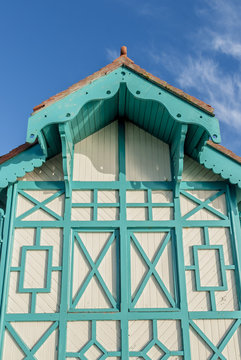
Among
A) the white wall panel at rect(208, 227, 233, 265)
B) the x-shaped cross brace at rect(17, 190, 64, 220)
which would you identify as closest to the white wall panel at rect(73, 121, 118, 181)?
the x-shaped cross brace at rect(17, 190, 64, 220)

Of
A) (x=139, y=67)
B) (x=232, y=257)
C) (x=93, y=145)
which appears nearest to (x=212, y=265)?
(x=232, y=257)

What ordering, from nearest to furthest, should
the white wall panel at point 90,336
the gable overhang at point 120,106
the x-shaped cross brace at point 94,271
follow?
the white wall panel at point 90,336 < the x-shaped cross brace at point 94,271 < the gable overhang at point 120,106

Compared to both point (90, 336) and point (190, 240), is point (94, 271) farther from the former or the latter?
point (190, 240)

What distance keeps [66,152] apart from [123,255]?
2.07 m

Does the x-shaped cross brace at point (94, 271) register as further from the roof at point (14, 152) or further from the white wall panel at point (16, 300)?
the roof at point (14, 152)

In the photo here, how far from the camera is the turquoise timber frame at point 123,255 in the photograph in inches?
235

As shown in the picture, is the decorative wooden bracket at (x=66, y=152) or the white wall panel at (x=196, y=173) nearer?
the decorative wooden bracket at (x=66, y=152)

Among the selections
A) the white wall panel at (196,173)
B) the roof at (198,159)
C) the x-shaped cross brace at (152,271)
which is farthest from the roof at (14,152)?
the white wall panel at (196,173)

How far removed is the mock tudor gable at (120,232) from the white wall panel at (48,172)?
23 mm

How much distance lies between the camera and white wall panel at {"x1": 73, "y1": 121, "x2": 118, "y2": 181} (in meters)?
7.10

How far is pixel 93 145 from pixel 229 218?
2950mm

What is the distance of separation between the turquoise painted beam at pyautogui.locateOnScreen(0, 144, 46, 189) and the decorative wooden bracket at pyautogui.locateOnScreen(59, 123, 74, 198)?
1.39 feet

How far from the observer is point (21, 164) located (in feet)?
22.1

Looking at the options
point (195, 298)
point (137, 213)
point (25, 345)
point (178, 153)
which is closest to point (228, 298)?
point (195, 298)
